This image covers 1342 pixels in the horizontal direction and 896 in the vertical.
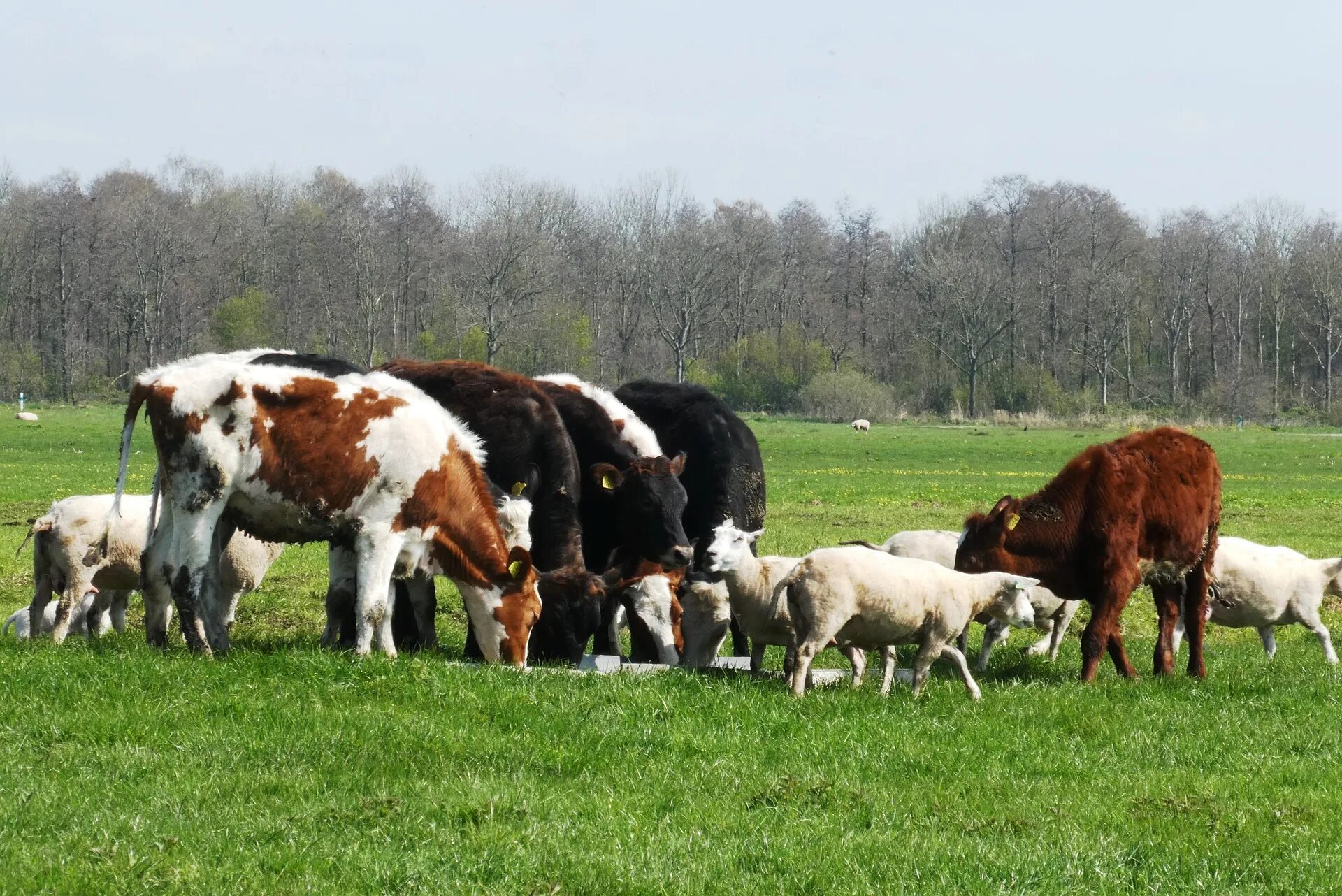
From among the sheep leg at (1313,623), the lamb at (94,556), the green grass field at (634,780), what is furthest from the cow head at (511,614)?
the sheep leg at (1313,623)

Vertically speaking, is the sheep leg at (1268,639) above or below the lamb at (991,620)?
below

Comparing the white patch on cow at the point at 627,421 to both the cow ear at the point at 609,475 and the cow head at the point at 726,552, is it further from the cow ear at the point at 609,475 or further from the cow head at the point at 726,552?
the cow head at the point at 726,552

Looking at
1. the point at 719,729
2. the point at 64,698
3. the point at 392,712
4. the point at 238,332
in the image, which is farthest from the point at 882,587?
the point at 238,332

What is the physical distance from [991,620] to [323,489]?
20.0 feet

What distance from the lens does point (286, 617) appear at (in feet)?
48.5

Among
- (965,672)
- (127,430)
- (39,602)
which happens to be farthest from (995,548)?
(39,602)

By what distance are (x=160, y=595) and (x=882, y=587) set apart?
18.0ft

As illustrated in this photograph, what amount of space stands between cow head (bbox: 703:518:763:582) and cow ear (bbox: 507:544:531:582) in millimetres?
1479

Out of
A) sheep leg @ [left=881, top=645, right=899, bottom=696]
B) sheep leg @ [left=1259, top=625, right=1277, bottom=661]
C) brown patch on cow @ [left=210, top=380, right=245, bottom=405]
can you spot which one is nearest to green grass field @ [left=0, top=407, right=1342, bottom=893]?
sheep leg @ [left=881, top=645, right=899, bottom=696]

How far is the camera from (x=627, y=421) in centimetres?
1430

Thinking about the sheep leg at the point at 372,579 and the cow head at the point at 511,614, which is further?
the cow head at the point at 511,614

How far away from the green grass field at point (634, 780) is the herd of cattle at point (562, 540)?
681mm

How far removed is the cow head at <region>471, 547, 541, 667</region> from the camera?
37.7ft

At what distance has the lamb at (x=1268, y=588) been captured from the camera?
13.6 meters
